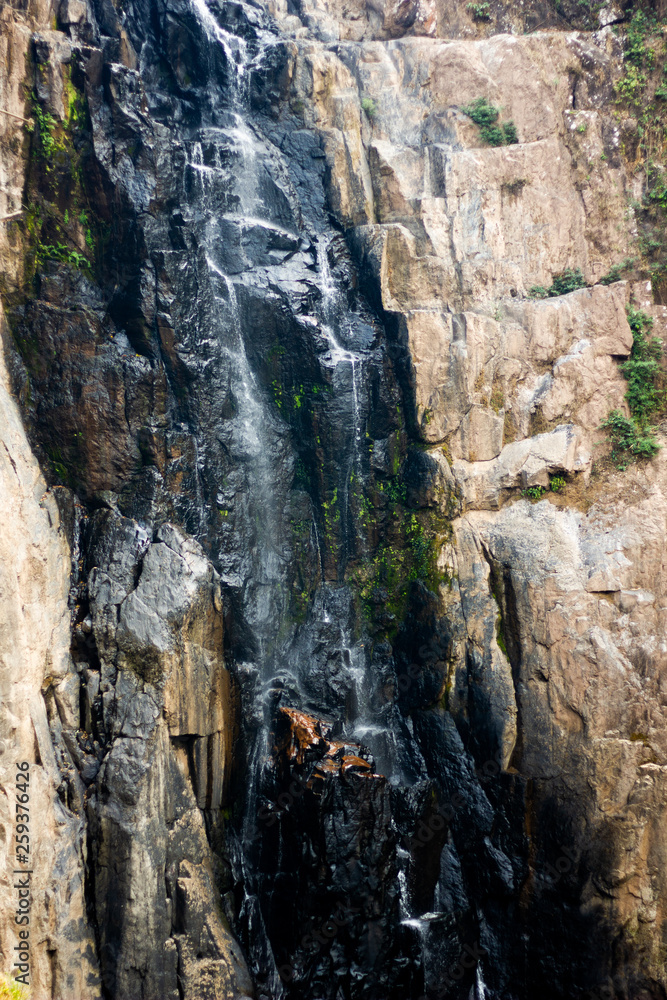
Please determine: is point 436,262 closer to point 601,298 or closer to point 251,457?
point 601,298

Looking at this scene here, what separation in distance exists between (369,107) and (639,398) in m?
7.93

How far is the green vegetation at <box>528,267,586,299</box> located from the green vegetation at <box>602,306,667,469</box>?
1.09 m

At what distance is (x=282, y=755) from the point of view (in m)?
11.3

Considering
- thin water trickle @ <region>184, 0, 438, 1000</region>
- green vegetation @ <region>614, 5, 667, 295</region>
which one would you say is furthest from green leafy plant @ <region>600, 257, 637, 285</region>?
thin water trickle @ <region>184, 0, 438, 1000</region>

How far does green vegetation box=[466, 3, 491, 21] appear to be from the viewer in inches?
595

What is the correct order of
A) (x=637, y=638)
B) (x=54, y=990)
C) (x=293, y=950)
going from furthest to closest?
1. (x=637, y=638)
2. (x=293, y=950)
3. (x=54, y=990)

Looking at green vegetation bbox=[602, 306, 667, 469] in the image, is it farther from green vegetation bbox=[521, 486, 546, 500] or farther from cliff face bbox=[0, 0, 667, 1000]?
green vegetation bbox=[521, 486, 546, 500]

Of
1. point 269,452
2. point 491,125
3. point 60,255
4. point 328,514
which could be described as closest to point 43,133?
point 60,255

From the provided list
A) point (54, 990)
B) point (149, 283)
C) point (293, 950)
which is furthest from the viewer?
point (149, 283)

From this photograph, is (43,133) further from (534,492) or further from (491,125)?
(534,492)

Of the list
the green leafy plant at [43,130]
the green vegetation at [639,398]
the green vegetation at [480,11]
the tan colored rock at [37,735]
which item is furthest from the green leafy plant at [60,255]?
the green vegetation at [480,11]

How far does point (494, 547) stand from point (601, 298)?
4882mm

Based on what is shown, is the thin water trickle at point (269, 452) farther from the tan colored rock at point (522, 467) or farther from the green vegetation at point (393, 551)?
the tan colored rock at point (522, 467)

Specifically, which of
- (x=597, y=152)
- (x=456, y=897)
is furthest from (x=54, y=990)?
(x=597, y=152)
